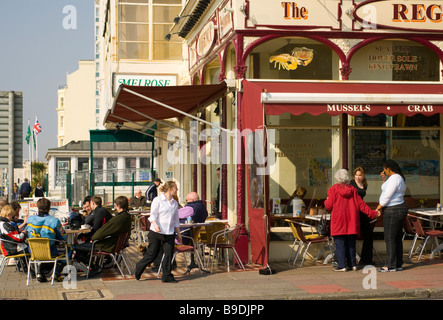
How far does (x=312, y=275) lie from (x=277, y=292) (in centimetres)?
189

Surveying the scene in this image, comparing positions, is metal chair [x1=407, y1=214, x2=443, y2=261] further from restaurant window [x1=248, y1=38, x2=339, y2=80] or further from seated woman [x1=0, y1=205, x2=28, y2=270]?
seated woman [x1=0, y1=205, x2=28, y2=270]

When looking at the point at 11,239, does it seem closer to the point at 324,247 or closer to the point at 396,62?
the point at 324,247

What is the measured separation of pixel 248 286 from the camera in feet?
35.3

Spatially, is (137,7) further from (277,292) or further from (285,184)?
(277,292)

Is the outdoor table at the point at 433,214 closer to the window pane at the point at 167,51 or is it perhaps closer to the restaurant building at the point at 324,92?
the restaurant building at the point at 324,92

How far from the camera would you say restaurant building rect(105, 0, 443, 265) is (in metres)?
13.1

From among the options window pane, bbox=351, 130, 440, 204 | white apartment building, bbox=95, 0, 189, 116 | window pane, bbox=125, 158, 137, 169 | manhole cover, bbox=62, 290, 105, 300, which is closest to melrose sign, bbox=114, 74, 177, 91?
white apartment building, bbox=95, 0, 189, 116

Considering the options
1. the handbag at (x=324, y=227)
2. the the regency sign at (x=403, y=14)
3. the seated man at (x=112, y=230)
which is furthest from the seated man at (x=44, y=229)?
the the regency sign at (x=403, y=14)

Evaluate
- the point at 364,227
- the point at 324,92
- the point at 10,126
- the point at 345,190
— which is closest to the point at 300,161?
the point at 324,92

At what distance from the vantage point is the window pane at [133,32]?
73.8ft

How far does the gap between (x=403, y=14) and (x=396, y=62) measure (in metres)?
1.07

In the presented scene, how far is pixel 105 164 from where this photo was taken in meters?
45.1

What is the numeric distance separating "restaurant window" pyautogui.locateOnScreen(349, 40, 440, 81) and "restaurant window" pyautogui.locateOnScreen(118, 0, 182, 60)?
894 centimetres
